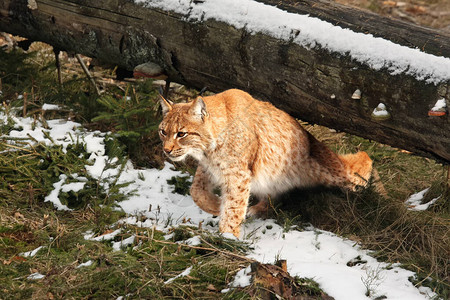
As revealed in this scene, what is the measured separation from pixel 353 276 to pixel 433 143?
1171mm

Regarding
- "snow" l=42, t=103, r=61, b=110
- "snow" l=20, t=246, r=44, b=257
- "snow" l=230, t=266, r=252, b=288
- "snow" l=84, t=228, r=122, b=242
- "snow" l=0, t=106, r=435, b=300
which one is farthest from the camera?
"snow" l=42, t=103, r=61, b=110

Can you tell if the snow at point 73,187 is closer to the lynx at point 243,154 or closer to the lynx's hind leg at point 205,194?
the lynx at point 243,154

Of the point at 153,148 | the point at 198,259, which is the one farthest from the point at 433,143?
the point at 153,148

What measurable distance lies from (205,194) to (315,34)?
5.04 feet

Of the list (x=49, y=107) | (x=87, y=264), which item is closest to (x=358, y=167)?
(x=87, y=264)

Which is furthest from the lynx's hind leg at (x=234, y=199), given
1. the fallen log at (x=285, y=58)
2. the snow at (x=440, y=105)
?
the snow at (x=440, y=105)

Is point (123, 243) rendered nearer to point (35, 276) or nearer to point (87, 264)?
point (87, 264)

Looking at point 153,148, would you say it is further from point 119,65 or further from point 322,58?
point 322,58

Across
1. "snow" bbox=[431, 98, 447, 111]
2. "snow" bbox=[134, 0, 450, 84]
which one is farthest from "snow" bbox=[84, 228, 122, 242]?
"snow" bbox=[431, 98, 447, 111]

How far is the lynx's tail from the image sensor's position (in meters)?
4.75

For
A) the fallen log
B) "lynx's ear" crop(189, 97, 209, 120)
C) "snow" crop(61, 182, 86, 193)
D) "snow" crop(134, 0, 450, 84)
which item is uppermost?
"snow" crop(134, 0, 450, 84)

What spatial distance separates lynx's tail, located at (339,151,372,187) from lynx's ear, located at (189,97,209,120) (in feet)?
4.28

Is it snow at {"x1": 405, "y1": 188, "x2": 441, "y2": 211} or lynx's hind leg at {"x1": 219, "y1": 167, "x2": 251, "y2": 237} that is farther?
snow at {"x1": 405, "y1": 188, "x2": 441, "y2": 211}

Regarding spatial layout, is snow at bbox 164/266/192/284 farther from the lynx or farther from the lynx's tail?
the lynx's tail
